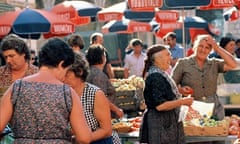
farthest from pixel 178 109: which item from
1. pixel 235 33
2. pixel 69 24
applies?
pixel 235 33

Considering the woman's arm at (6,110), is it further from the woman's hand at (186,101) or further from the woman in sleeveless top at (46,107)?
the woman's hand at (186,101)

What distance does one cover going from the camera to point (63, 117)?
418 centimetres

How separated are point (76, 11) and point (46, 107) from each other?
12.0m

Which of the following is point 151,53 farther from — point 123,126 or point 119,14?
Result: point 119,14

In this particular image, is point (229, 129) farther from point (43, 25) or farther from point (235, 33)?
point (235, 33)

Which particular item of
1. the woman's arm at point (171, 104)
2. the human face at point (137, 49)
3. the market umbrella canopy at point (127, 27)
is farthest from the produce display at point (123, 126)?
the market umbrella canopy at point (127, 27)

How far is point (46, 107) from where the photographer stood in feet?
13.6

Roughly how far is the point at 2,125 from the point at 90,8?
12.6m

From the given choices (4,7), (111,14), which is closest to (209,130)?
(4,7)

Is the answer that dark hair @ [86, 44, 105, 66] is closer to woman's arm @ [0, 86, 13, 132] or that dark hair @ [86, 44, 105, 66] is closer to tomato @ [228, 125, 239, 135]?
tomato @ [228, 125, 239, 135]

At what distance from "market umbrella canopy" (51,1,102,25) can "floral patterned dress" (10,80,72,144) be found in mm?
11268

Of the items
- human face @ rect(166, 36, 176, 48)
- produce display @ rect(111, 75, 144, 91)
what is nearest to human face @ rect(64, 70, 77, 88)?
produce display @ rect(111, 75, 144, 91)

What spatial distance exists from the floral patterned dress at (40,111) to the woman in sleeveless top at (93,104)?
85 centimetres

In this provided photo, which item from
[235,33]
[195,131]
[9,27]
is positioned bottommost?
[235,33]
